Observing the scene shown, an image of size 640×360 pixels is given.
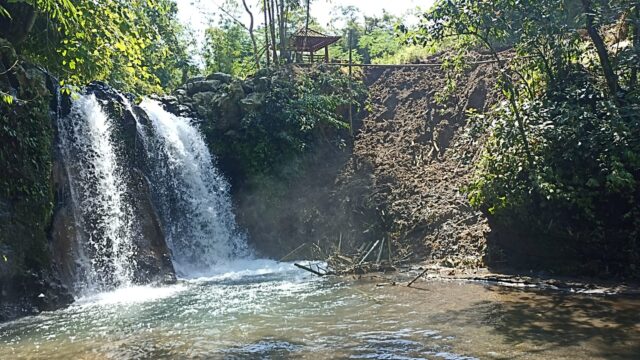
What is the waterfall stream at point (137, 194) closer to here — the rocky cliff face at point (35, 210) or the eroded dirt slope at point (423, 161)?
the rocky cliff face at point (35, 210)

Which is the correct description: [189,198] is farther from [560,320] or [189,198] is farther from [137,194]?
[560,320]

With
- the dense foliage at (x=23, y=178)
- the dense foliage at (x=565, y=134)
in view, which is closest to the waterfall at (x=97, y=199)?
the dense foliage at (x=23, y=178)

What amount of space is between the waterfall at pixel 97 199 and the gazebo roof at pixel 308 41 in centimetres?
1081

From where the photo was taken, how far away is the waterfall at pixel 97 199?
10844 mm

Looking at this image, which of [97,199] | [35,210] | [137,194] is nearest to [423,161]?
[137,194]

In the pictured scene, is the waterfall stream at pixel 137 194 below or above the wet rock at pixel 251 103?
below

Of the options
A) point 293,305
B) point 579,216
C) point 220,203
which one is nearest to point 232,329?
point 293,305

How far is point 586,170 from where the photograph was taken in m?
8.64

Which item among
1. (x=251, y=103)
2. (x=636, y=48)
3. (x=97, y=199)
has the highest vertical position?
(x=251, y=103)

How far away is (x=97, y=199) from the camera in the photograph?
461 inches

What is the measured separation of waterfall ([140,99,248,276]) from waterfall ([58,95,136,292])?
1.50 metres

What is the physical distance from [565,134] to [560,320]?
143 inches

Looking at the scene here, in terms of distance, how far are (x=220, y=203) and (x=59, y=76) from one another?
538 cm

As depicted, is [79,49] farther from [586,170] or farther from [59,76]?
[586,170]
